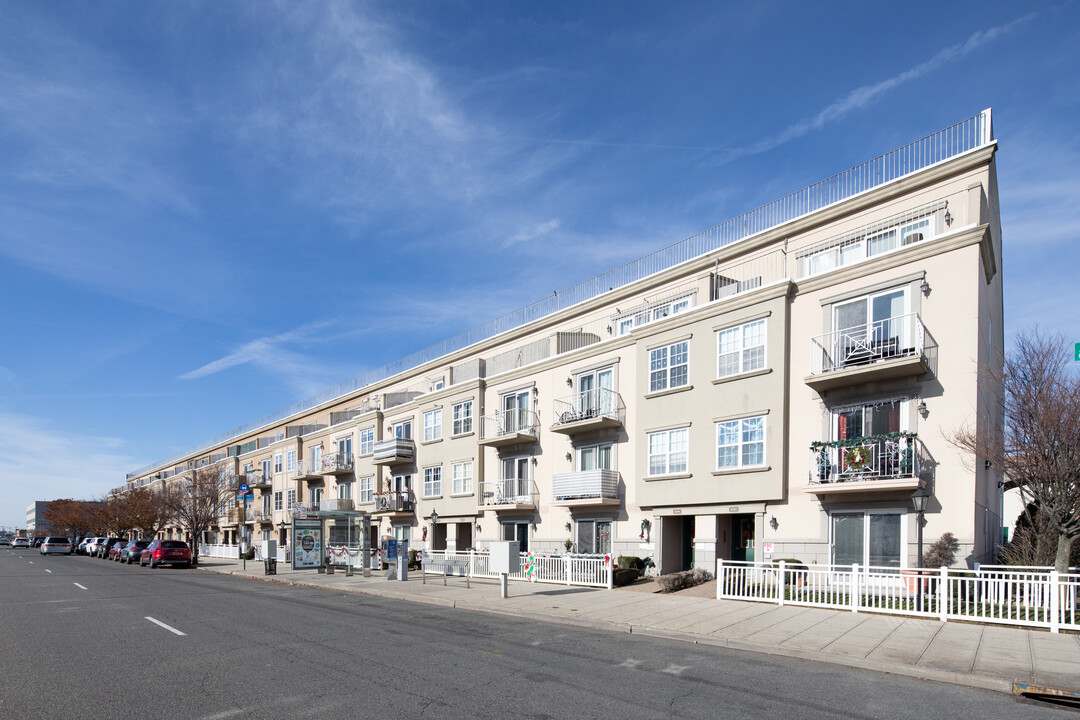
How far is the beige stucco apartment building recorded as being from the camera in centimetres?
1786

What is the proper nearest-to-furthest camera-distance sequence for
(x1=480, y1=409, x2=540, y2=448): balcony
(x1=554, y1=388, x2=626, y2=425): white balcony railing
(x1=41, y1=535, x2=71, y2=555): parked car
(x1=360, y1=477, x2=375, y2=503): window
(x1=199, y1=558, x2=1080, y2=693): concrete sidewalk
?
(x1=199, y1=558, x2=1080, y2=693): concrete sidewalk → (x1=554, y1=388, x2=626, y2=425): white balcony railing → (x1=480, y1=409, x2=540, y2=448): balcony → (x1=360, y1=477, x2=375, y2=503): window → (x1=41, y1=535, x2=71, y2=555): parked car

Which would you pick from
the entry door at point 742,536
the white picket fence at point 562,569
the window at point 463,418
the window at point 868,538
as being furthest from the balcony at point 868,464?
the window at point 463,418

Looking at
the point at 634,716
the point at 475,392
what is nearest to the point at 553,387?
the point at 475,392

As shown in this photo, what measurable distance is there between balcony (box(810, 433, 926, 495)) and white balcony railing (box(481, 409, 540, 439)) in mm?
13332

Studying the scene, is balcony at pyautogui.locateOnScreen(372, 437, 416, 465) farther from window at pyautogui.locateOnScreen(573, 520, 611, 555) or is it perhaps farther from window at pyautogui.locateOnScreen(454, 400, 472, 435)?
window at pyautogui.locateOnScreen(573, 520, 611, 555)

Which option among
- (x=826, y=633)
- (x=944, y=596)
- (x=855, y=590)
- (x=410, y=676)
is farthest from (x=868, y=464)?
(x=410, y=676)

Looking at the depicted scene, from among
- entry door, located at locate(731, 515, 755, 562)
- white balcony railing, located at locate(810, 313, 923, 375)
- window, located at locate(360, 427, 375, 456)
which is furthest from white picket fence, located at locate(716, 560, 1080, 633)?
window, located at locate(360, 427, 375, 456)

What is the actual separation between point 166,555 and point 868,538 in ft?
119

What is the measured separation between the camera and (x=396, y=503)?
3922cm

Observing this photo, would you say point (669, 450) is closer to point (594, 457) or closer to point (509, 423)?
point (594, 457)

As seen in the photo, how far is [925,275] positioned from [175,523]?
78955 mm

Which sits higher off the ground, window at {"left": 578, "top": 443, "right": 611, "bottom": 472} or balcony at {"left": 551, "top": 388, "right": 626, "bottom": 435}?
balcony at {"left": 551, "top": 388, "right": 626, "bottom": 435}

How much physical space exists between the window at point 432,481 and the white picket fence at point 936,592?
2077cm

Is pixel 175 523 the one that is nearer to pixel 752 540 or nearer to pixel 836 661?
pixel 752 540
